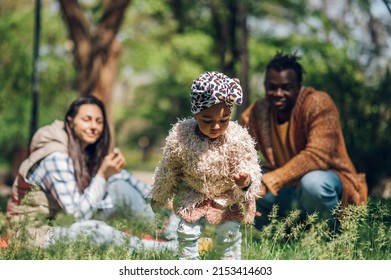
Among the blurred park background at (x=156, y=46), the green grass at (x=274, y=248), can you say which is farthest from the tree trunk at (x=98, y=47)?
the green grass at (x=274, y=248)

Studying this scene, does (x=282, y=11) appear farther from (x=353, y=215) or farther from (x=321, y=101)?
(x=353, y=215)

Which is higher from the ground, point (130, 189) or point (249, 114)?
point (249, 114)

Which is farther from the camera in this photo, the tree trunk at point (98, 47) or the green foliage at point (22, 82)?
the green foliage at point (22, 82)

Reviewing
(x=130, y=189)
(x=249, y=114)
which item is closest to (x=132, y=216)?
(x=130, y=189)

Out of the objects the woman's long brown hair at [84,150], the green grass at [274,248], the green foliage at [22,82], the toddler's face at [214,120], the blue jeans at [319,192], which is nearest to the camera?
the green grass at [274,248]

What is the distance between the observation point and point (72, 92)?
16234 mm

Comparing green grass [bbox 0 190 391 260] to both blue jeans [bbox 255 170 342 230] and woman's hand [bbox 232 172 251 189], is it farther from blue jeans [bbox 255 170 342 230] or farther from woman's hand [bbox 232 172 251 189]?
blue jeans [bbox 255 170 342 230]

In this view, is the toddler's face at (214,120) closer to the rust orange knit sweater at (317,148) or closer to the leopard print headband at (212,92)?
the leopard print headband at (212,92)

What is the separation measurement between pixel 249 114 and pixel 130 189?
106cm

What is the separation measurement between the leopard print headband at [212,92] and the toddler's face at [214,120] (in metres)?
0.03

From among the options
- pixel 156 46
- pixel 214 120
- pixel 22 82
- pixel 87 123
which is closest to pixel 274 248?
pixel 214 120

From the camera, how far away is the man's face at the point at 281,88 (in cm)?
425

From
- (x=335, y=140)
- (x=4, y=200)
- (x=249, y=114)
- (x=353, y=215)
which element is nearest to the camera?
(x=353, y=215)

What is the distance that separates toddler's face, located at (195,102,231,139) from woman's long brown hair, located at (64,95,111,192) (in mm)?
1392
